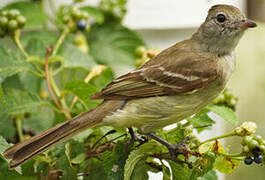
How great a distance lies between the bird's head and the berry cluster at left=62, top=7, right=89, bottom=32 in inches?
27.5

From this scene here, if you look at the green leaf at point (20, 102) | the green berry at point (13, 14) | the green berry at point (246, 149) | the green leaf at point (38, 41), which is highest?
the green berry at point (13, 14)

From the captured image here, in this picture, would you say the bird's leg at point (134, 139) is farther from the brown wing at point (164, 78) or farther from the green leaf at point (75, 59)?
the green leaf at point (75, 59)

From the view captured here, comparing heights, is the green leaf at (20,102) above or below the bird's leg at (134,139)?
above

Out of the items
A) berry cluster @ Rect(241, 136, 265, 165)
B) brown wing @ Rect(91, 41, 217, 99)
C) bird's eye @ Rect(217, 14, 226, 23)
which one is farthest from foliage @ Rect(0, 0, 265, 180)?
bird's eye @ Rect(217, 14, 226, 23)

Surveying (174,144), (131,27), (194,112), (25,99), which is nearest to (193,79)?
(194,112)

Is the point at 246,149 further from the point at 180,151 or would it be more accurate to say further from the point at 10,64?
the point at 10,64

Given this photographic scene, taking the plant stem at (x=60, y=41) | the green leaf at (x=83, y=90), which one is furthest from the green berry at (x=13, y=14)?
the green leaf at (x=83, y=90)

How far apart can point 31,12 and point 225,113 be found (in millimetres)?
1433

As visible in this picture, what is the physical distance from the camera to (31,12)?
8.98 feet

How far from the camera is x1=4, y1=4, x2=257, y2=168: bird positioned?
1.84 m

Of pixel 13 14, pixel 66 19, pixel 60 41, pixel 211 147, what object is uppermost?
pixel 13 14

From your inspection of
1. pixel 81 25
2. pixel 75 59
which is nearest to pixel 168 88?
pixel 75 59

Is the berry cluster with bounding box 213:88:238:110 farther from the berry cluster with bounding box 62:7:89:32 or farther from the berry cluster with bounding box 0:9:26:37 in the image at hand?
the berry cluster with bounding box 0:9:26:37

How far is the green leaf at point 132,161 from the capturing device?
5.21ft
